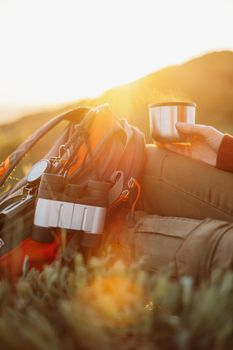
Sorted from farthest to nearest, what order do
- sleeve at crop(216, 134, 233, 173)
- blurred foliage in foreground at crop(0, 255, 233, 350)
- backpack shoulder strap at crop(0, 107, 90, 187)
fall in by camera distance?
1. backpack shoulder strap at crop(0, 107, 90, 187)
2. sleeve at crop(216, 134, 233, 173)
3. blurred foliage in foreground at crop(0, 255, 233, 350)

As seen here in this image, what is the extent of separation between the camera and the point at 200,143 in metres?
3.20

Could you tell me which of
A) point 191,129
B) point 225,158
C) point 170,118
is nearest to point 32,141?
point 170,118

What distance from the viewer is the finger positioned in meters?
3.06

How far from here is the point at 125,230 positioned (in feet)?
9.48

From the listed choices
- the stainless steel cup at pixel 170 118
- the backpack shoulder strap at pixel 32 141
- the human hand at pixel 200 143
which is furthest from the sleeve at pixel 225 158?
the backpack shoulder strap at pixel 32 141

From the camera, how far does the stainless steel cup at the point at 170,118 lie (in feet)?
9.99

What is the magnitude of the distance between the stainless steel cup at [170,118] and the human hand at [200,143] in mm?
35

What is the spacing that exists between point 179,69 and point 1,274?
70.2ft

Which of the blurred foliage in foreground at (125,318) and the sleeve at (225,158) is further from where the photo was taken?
the sleeve at (225,158)

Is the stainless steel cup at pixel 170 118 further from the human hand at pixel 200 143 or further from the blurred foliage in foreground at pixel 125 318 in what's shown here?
the blurred foliage in foreground at pixel 125 318

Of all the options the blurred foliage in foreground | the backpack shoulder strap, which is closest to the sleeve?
the backpack shoulder strap

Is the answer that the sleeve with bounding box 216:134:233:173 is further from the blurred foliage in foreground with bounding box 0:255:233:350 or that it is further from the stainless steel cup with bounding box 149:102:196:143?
the blurred foliage in foreground with bounding box 0:255:233:350

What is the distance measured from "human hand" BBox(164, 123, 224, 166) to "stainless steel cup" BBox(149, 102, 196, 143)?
35 millimetres

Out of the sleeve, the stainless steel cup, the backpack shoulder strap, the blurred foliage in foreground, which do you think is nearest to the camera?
the blurred foliage in foreground
